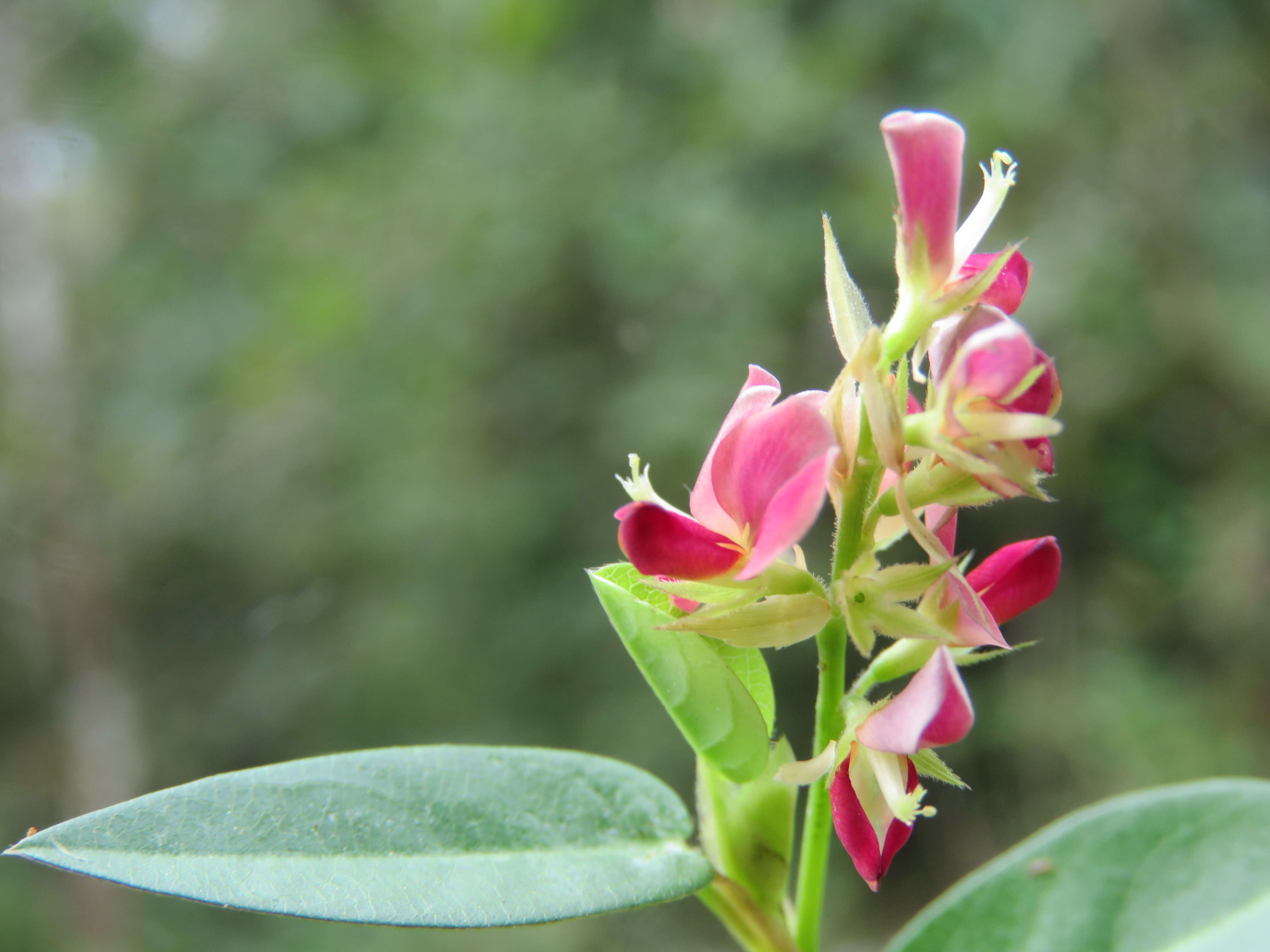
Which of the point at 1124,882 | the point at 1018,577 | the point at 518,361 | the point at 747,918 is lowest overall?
the point at 1124,882

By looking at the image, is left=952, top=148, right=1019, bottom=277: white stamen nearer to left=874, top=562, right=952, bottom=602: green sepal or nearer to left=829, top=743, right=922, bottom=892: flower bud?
left=874, top=562, right=952, bottom=602: green sepal

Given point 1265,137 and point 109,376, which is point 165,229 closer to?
point 109,376

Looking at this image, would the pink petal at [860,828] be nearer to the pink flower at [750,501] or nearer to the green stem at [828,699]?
the green stem at [828,699]

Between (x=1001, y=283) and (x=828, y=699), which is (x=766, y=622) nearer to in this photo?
(x=828, y=699)

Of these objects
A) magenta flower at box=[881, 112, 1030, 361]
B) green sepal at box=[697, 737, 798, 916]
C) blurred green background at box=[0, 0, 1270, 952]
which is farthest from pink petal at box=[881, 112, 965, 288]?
blurred green background at box=[0, 0, 1270, 952]

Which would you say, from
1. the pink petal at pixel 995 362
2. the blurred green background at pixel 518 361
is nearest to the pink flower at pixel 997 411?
the pink petal at pixel 995 362

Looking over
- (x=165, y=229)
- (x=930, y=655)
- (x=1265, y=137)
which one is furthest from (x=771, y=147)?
(x=165, y=229)

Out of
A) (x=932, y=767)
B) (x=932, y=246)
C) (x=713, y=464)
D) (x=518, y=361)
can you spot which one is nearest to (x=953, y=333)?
(x=932, y=246)
